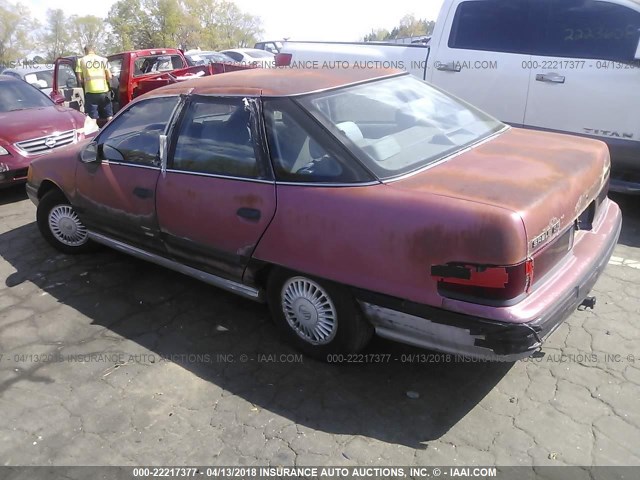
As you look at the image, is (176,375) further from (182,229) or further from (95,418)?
(182,229)

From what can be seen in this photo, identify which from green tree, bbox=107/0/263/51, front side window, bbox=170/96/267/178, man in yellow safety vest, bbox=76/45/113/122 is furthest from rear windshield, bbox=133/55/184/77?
green tree, bbox=107/0/263/51

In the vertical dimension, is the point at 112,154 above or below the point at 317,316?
above

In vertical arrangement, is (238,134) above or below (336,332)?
above

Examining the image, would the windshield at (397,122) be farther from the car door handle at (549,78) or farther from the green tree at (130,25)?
the green tree at (130,25)

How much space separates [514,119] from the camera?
5.45 meters

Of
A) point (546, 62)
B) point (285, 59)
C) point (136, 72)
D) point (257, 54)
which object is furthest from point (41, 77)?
point (546, 62)

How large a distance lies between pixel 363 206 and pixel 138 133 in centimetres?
212

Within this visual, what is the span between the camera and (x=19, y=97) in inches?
299

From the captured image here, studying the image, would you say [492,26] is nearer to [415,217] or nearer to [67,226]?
[415,217]

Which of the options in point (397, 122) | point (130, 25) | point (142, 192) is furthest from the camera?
point (130, 25)

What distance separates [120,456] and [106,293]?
5.98ft

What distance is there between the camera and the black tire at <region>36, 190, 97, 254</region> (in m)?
4.71

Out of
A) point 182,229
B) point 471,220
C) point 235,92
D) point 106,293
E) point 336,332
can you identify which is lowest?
point 106,293

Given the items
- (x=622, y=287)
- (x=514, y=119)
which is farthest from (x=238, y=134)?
(x=514, y=119)
